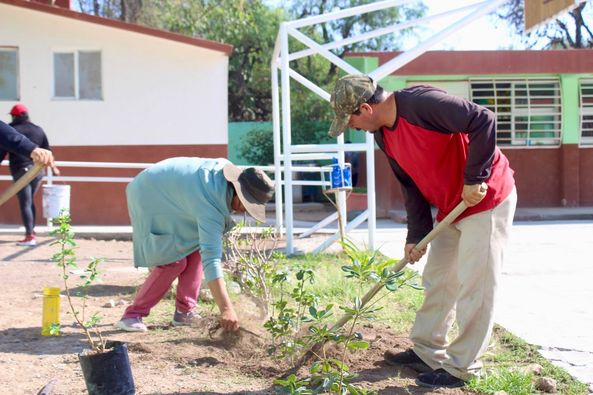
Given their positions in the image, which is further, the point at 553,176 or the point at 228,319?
the point at 553,176

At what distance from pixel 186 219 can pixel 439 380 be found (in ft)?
7.21

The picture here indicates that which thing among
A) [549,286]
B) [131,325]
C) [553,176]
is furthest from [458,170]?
[553,176]

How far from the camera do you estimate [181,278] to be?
6047 millimetres

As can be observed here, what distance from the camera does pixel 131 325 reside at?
591 cm

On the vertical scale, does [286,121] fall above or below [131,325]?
above

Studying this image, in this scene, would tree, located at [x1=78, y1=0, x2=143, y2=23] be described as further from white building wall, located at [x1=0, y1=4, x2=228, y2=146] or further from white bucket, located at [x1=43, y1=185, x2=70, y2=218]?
white bucket, located at [x1=43, y1=185, x2=70, y2=218]

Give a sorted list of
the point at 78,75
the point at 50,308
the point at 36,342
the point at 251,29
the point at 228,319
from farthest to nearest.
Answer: the point at 251,29 < the point at 78,75 < the point at 50,308 < the point at 36,342 < the point at 228,319

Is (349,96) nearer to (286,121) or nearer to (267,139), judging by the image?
(286,121)

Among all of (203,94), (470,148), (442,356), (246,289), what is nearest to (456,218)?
(470,148)

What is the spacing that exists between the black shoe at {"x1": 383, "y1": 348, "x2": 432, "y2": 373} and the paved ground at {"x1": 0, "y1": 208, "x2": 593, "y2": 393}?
0.88 metres

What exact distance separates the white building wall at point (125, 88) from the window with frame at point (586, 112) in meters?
8.28

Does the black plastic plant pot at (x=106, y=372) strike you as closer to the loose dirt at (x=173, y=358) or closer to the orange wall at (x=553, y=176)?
the loose dirt at (x=173, y=358)

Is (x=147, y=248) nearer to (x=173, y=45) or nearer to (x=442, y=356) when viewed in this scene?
(x=442, y=356)

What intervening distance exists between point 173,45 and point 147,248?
9353 mm
